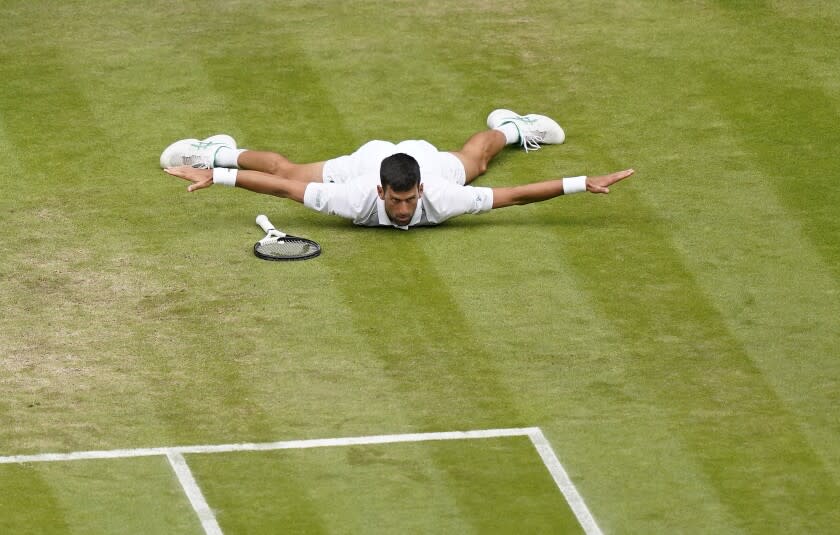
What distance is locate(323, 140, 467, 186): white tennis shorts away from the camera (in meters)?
16.5

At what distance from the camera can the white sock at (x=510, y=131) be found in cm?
1823

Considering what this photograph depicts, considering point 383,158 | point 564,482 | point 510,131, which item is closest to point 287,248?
point 383,158

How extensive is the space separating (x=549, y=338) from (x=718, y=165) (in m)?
4.50

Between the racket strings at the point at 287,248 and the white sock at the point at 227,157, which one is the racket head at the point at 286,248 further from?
the white sock at the point at 227,157

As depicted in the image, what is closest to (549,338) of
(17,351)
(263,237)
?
(263,237)

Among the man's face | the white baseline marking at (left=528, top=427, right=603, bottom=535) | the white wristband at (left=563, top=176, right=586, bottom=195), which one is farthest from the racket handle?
the white baseline marking at (left=528, top=427, right=603, bottom=535)

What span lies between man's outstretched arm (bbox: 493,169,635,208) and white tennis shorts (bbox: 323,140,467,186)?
78 cm

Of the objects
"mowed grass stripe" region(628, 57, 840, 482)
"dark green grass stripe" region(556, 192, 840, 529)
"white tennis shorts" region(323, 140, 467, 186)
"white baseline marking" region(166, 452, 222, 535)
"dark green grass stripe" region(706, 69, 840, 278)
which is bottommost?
"dark green grass stripe" region(706, 69, 840, 278)

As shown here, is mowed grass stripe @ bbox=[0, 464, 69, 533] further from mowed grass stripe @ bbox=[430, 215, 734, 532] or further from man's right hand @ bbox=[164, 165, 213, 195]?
man's right hand @ bbox=[164, 165, 213, 195]

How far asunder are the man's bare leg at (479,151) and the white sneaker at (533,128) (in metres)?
0.30

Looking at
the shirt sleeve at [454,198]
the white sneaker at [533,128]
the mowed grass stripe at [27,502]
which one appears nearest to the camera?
the mowed grass stripe at [27,502]

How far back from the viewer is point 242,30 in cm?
2184

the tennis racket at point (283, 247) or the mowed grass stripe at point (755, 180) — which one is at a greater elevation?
the tennis racket at point (283, 247)

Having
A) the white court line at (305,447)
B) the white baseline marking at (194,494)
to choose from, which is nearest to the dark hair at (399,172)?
the white court line at (305,447)
